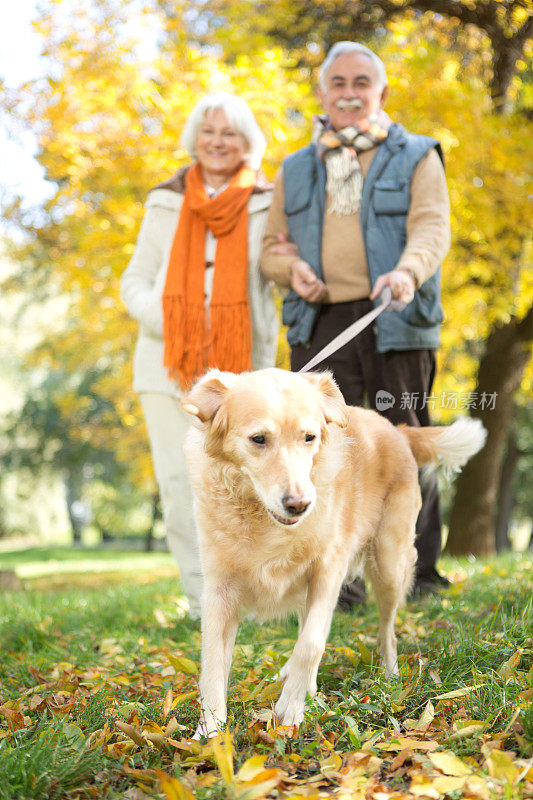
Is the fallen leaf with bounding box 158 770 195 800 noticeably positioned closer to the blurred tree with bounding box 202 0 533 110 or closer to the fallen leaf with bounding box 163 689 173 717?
the fallen leaf with bounding box 163 689 173 717

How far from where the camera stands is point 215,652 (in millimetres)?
2510

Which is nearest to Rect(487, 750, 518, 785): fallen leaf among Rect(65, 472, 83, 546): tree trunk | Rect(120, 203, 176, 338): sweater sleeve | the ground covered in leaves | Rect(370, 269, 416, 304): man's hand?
the ground covered in leaves

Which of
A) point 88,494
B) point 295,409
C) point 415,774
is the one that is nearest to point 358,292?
point 295,409

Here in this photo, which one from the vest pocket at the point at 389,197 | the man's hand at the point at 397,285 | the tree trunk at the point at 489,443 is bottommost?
the tree trunk at the point at 489,443

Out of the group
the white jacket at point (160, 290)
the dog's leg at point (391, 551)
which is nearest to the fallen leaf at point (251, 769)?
the dog's leg at point (391, 551)

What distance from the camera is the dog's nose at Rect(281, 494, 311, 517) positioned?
2.18 meters

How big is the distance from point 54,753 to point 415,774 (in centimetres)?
100

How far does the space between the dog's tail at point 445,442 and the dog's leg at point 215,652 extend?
1.23 meters

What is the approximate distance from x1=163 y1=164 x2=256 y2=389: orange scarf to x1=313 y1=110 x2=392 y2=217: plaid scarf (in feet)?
1.97

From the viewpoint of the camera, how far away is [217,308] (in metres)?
4.11

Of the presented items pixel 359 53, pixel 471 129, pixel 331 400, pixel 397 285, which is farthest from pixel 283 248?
pixel 471 129

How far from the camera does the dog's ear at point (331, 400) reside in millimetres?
2512

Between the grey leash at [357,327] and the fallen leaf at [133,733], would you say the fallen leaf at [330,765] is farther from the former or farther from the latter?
the grey leash at [357,327]

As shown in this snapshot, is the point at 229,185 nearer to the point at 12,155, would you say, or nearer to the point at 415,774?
the point at 415,774
